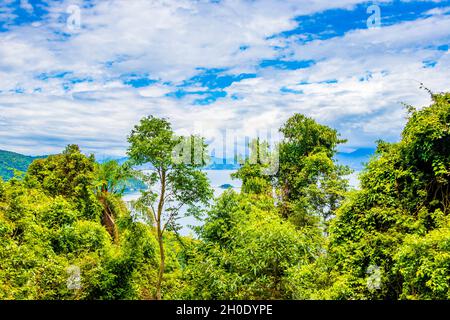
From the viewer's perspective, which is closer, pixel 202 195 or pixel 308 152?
pixel 202 195

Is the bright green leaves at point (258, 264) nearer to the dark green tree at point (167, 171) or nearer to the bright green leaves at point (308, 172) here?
the dark green tree at point (167, 171)

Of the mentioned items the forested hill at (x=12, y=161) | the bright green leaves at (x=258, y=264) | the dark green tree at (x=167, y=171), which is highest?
the forested hill at (x=12, y=161)

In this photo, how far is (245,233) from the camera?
9547 mm

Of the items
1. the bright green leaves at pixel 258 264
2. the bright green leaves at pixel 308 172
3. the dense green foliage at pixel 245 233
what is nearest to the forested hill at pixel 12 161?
the dense green foliage at pixel 245 233

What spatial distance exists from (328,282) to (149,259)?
1013cm

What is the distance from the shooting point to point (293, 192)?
74.2 ft

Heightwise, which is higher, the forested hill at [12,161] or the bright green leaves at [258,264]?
the forested hill at [12,161]

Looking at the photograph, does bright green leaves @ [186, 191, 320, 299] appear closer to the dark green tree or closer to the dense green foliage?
the dense green foliage

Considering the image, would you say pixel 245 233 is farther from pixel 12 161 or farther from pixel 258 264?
pixel 12 161

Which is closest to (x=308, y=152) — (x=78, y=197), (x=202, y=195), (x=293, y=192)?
(x=293, y=192)

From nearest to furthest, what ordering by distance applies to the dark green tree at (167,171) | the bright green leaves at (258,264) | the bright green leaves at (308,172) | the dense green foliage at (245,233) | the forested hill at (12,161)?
1. the dense green foliage at (245,233)
2. the bright green leaves at (258,264)
3. the dark green tree at (167,171)
4. the bright green leaves at (308,172)
5. the forested hill at (12,161)

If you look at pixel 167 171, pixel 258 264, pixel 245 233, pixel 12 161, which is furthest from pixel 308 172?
pixel 12 161

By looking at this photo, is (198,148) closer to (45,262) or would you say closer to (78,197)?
(45,262)

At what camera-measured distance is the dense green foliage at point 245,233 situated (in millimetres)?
7500
